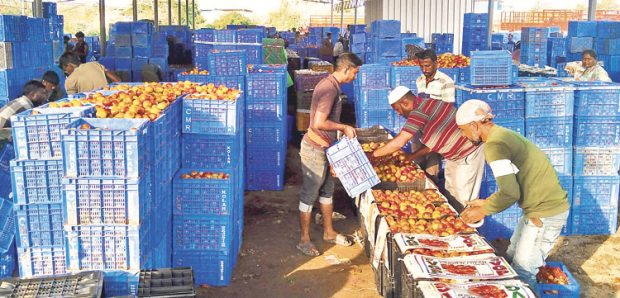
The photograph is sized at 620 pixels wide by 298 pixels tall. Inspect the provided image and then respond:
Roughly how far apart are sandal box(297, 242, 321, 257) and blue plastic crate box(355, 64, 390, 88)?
4707mm

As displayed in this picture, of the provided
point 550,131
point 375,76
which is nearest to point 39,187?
point 550,131

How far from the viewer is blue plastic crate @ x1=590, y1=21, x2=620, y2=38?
14598 millimetres

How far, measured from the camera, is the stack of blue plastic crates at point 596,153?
750 cm

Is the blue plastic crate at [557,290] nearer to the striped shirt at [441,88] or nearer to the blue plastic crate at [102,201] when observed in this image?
the striped shirt at [441,88]

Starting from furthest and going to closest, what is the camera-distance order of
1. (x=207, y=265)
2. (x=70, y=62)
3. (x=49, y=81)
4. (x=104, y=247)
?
(x=70, y=62) → (x=49, y=81) → (x=207, y=265) → (x=104, y=247)

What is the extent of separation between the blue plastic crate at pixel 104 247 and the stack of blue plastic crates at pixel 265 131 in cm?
511

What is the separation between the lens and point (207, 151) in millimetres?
6137

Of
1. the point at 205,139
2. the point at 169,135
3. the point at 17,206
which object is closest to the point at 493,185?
the point at 205,139

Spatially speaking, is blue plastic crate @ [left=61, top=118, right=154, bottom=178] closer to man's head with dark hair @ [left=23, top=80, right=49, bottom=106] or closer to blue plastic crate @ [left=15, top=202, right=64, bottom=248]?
blue plastic crate @ [left=15, top=202, right=64, bottom=248]

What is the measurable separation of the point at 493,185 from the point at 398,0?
17949 mm

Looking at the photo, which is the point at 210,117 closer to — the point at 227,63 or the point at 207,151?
the point at 207,151

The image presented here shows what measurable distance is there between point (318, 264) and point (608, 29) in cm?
1121

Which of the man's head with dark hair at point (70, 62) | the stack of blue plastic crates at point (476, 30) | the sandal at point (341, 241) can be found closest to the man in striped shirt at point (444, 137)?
the sandal at point (341, 241)

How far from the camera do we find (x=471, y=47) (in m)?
20.2
